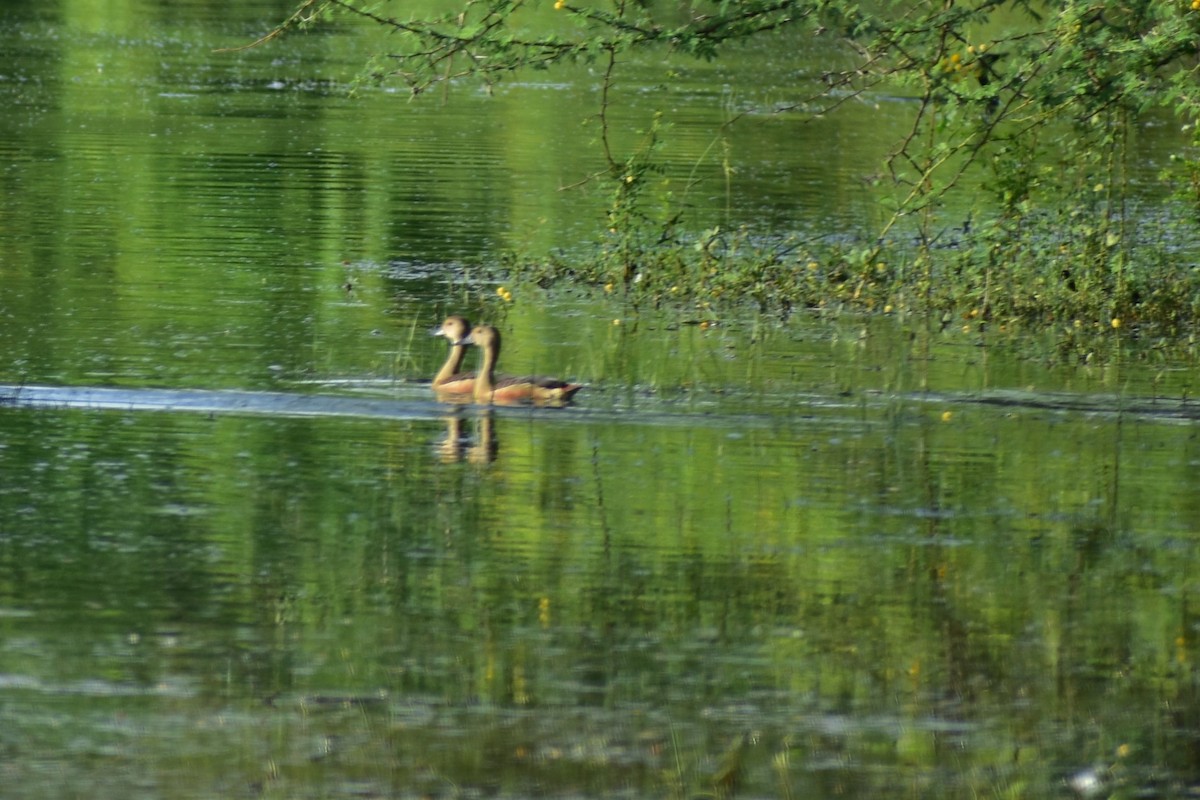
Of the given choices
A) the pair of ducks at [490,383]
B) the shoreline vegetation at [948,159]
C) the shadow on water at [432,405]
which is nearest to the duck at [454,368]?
the pair of ducks at [490,383]

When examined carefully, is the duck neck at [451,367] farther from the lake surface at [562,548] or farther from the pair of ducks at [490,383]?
the lake surface at [562,548]

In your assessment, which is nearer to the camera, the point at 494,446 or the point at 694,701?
the point at 694,701

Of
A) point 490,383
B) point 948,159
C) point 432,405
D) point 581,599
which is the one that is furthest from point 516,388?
point 948,159

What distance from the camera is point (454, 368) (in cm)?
1408

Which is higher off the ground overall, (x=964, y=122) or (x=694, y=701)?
(x=964, y=122)

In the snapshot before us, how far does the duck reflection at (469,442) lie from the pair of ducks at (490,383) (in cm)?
24

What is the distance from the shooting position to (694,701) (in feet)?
26.1

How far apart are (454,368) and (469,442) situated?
171cm

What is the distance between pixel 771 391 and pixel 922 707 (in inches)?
242

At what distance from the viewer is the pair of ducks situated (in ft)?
43.7

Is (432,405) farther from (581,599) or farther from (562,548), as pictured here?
(581,599)

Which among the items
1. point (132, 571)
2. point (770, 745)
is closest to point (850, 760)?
point (770, 745)

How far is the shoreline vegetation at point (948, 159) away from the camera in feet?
50.5

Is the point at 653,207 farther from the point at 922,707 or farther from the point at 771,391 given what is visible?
the point at 922,707
